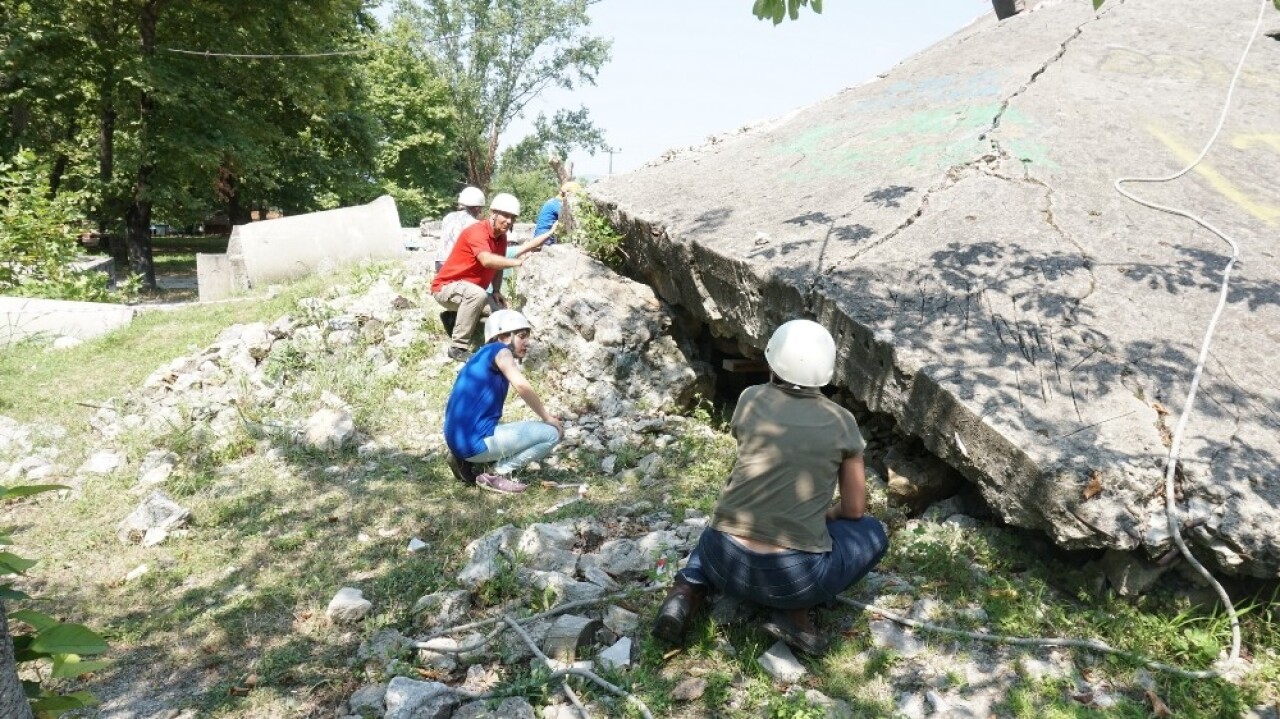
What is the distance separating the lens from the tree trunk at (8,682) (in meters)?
1.96

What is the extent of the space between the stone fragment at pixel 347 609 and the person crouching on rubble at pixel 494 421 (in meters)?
1.36

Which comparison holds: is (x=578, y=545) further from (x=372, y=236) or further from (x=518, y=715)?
(x=372, y=236)

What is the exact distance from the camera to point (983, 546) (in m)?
3.42

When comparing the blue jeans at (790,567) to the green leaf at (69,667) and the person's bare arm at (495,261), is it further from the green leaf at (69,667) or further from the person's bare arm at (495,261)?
the person's bare arm at (495,261)

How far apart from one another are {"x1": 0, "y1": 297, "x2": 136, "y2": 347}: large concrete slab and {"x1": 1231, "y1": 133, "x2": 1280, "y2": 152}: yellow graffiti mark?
10.1 m

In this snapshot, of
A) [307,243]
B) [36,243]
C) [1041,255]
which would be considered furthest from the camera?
[307,243]

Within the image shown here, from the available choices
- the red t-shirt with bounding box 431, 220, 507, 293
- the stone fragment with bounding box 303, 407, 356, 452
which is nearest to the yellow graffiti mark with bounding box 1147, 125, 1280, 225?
the red t-shirt with bounding box 431, 220, 507, 293

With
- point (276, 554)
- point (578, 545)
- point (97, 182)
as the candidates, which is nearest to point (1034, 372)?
point (578, 545)

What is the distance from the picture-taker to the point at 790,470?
2.75 m

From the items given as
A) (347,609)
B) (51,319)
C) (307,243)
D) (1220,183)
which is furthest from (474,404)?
(307,243)

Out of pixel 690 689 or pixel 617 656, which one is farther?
pixel 617 656

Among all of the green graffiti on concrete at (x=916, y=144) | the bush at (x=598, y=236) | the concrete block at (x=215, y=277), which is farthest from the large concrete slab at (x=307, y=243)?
the green graffiti on concrete at (x=916, y=144)

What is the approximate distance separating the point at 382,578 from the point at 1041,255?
11.9 feet

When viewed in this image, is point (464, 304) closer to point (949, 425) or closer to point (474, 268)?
point (474, 268)
